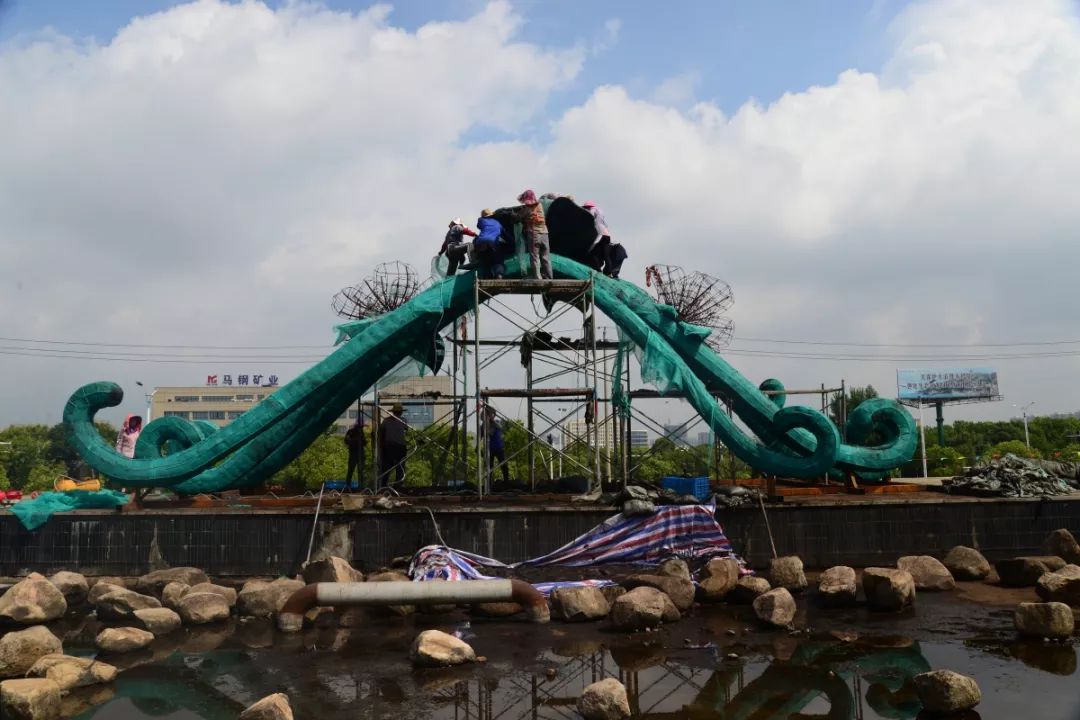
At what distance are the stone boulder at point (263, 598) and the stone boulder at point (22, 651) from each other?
93.8 inches

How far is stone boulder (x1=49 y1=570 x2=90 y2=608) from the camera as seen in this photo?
10.5m

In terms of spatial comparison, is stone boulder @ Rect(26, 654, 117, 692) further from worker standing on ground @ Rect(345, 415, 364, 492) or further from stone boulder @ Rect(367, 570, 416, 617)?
worker standing on ground @ Rect(345, 415, 364, 492)

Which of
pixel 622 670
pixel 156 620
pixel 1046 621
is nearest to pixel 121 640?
pixel 156 620

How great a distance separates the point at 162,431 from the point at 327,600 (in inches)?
265

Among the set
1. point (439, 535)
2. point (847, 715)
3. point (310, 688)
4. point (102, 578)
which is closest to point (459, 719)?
point (310, 688)

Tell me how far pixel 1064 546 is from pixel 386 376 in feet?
35.2

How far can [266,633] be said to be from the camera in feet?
29.2

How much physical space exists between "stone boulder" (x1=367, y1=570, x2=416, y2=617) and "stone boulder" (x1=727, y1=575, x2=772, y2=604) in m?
3.89

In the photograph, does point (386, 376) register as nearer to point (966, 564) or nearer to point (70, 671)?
point (70, 671)

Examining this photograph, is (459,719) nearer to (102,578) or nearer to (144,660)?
(144,660)

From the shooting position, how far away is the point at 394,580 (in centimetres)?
955

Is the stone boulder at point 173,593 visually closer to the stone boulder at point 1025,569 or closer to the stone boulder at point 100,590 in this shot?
the stone boulder at point 100,590

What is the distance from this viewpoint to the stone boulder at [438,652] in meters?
7.28

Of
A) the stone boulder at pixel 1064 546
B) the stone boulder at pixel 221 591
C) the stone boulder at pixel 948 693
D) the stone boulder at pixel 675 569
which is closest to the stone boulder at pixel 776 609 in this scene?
the stone boulder at pixel 675 569
